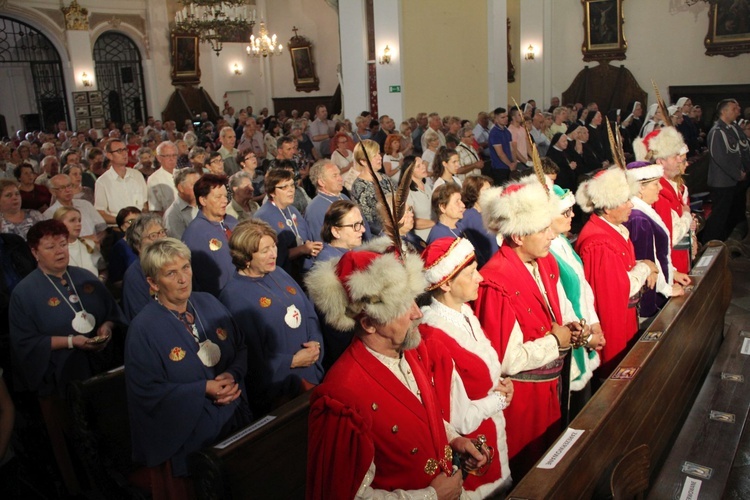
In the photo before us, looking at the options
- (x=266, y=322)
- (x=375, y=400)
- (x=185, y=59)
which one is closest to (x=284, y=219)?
(x=266, y=322)

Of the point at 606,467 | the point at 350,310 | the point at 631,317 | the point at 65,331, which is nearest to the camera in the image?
the point at 350,310

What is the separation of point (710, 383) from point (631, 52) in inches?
666

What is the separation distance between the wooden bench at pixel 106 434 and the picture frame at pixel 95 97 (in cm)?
1848

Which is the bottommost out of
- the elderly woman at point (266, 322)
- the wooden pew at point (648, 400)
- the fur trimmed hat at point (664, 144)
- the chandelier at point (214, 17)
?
the wooden pew at point (648, 400)

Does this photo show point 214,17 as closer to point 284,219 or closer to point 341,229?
point 284,219

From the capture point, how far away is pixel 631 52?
19.2 m

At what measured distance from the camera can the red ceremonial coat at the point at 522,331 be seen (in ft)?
11.1

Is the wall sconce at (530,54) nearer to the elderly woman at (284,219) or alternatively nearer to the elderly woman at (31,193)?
the elderly woman at (31,193)

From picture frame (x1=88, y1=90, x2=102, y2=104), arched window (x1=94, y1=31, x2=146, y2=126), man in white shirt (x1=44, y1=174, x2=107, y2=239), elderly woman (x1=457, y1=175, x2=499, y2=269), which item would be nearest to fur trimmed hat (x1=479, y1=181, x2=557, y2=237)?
elderly woman (x1=457, y1=175, x2=499, y2=269)

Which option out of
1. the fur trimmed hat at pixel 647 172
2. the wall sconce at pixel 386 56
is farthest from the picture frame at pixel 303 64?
the fur trimmed hat at pixel 647 172

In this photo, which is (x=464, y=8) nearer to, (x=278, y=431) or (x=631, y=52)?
(x=631, y=52)

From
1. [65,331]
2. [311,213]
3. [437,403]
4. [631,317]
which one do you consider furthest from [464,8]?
[437,403]

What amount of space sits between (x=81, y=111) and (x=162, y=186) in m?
14.3

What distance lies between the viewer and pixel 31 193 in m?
7.04
